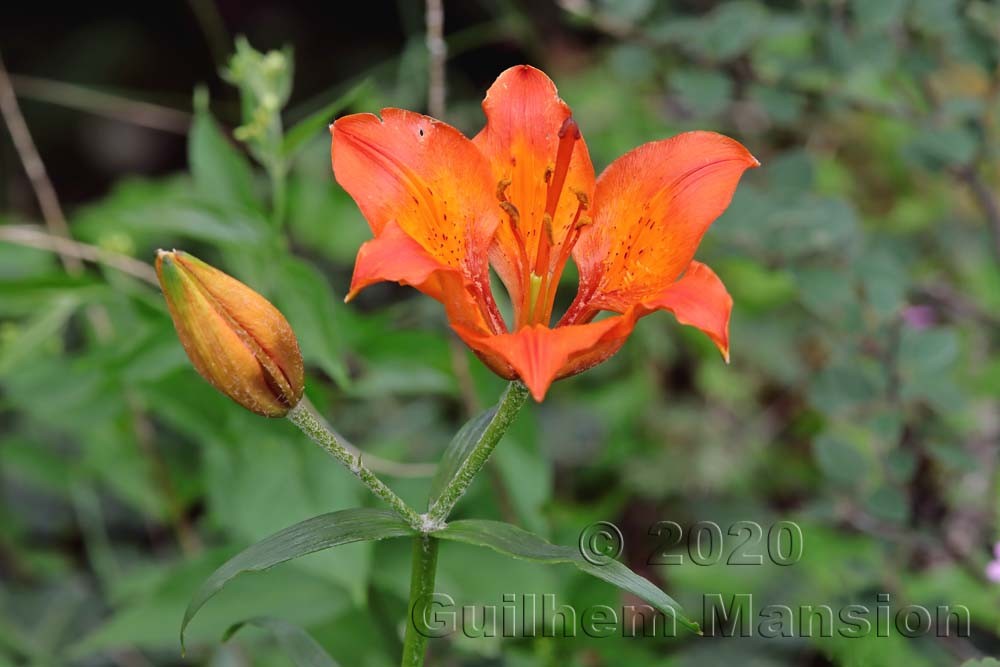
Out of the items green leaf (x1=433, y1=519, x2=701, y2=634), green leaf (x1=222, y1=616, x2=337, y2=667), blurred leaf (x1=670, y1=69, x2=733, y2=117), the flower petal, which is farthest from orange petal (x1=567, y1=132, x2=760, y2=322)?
blurred leaf (x1=670, y1=69, x2=733, y2=117)

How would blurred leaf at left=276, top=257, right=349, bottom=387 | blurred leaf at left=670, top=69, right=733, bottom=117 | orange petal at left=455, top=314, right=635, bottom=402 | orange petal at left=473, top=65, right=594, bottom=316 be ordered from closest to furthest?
1. orange petal at left=455, top=314, right=635, bottom=402
2. orange petal at left=473, top=65, right=594, bottom=316
3. blurred leaf at left=276, top=257, right=349, bottom=387
4. blurred leaf at left=670, top=69, right=733, bottom=117

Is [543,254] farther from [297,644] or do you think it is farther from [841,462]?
[841,462]

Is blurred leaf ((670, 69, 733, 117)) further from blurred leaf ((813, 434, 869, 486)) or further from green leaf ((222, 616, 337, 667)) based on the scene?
green leaf ((222, 616, 337, 667))

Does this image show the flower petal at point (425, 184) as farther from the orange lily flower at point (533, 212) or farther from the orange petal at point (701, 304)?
the orange petal at point (701, 304)

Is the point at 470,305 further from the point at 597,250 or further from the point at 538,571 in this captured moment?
the point at 538,571

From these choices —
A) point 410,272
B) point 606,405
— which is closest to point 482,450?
point 410,272

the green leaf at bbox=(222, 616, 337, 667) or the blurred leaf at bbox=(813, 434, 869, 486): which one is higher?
the blurred leaf at bbox=(813, 434, 869, 486)

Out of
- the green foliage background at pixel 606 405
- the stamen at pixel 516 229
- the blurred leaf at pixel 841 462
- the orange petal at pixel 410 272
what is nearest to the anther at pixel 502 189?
the stamen at pixel 516 229
